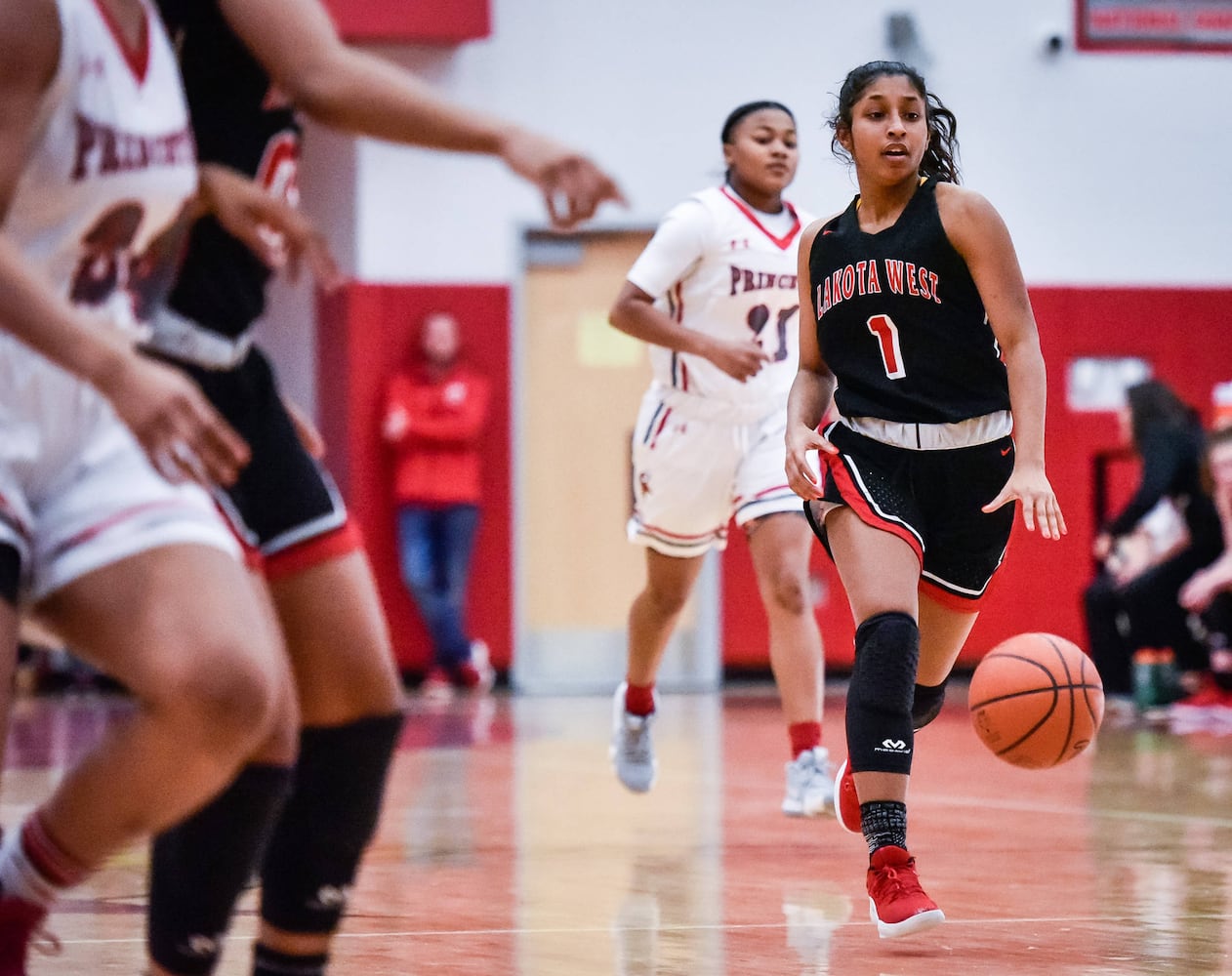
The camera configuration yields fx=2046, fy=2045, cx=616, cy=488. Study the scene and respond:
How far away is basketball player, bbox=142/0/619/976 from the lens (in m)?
2.85

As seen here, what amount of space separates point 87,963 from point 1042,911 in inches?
79.4

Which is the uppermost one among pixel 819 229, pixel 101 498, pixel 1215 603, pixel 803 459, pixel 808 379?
pixel 819 229

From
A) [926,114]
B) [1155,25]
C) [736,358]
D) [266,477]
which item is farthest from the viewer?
[1155,25]

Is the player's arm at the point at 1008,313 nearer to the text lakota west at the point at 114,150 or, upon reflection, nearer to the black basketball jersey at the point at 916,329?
the black basketball jersey at the point at 916,329

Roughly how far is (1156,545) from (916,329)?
740 centimetres

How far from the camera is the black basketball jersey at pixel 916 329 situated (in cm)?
445

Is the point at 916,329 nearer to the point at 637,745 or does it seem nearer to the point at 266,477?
the point at 266,477

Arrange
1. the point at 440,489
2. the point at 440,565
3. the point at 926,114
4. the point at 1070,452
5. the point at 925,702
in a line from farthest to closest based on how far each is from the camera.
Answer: the point at 1070,452, the point at 440,565, the point at 440,489, the point at 925,702, the point at 926,114

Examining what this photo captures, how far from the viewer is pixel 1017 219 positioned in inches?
556

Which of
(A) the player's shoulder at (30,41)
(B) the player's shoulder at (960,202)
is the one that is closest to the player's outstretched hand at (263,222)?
(A) the player's shoulder at (30,41)

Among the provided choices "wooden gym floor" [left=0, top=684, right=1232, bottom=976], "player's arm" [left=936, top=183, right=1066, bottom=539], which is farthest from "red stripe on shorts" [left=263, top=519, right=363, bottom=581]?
"player's arm" [left=936, top=183, right=1066, bottom=539]

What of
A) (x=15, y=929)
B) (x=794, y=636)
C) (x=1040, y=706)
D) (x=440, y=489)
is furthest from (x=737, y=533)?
(x=15, y=929)

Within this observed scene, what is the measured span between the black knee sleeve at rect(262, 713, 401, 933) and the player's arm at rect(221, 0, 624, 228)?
0.88 metres

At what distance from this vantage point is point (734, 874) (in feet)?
16.7
